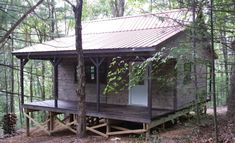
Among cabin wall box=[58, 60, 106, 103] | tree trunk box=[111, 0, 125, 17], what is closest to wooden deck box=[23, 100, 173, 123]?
cabin wall box=[58, 60, 106, 103]

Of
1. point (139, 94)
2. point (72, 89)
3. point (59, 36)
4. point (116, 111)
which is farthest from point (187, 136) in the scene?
point (72, 89)

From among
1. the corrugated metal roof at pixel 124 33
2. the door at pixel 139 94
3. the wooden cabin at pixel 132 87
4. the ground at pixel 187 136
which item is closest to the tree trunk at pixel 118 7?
the corrugated metal roof at pixel 124 33

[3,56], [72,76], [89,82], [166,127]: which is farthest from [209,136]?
[3,56]

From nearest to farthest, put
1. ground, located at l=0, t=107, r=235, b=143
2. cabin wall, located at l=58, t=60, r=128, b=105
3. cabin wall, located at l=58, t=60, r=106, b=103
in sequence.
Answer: ground, located at l=0, t=107, r=235, b=143, cabin wall, located at l=58, t=60, r=128, b=105, cabin wall, located at l=58, t=60, r=106, b=103

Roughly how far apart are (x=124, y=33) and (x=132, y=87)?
2.57m

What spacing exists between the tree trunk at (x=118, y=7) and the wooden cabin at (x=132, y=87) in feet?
30.1

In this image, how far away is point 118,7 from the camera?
24.7m

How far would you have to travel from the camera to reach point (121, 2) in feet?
78.0

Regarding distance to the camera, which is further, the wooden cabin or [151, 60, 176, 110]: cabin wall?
[151, 60, 176, 110]: cabin wall

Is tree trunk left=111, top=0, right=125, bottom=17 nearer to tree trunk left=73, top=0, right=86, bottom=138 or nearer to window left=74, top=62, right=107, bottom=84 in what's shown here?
window left=74, top=62, right=107, bottom=84

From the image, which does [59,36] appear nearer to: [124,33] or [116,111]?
[116,111]

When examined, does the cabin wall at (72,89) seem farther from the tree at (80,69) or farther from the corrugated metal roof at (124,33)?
the tree at (80,69)

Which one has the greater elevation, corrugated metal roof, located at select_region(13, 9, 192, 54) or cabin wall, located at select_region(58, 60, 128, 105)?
corrugated metal roof, located at select_region(13, 9, 192, 54)

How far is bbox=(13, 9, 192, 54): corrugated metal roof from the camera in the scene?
31.1ft
